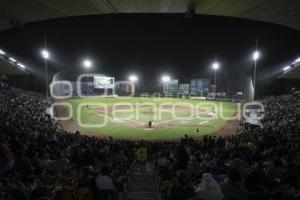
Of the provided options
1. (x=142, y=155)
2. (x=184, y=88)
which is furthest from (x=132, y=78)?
(x=142, y=155)

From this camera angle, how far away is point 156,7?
616 inches

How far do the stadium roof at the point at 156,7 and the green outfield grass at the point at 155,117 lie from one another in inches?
725

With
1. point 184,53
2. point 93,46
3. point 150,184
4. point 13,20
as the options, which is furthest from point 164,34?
point 150,184

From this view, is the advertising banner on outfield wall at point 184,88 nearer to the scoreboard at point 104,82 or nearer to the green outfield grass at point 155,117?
the green outfield grass at point 155,117

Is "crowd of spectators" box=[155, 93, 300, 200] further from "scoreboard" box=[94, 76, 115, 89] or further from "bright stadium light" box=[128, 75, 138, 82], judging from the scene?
"bright stadium light" box=[128, 75, 138, 82]

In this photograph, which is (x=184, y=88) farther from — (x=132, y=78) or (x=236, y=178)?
(x=236, y=178)

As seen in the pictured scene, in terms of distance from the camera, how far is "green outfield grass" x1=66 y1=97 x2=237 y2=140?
35.9 meters

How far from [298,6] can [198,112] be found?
39.0 meters

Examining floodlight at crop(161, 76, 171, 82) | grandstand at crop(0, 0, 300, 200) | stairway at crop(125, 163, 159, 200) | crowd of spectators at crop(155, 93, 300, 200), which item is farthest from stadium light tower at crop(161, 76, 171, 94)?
crowd of spectators at crop(155, 93, 300, 200)

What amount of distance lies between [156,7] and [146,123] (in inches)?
1098

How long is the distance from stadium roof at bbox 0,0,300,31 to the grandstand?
5 cm

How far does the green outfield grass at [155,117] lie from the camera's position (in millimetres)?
35938

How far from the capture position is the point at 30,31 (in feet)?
152

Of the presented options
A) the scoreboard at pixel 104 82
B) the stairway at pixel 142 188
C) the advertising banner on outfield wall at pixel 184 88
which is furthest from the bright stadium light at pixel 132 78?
the stairway at pixel 142 188
